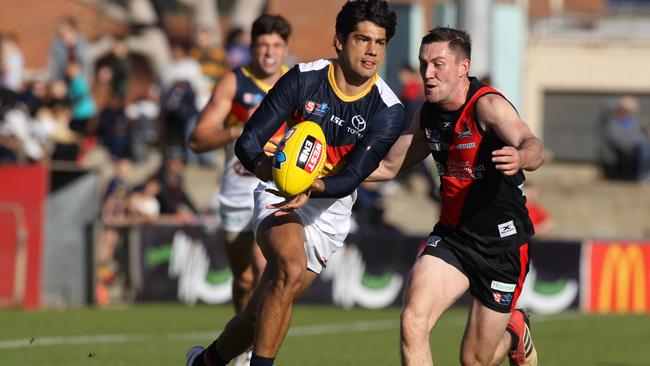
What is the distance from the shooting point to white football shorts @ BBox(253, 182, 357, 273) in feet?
29.5

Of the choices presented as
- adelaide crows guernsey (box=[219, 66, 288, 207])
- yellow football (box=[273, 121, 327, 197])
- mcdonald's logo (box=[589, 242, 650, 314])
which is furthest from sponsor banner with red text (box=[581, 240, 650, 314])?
yellow football (box=[273, 121, 327, 197])

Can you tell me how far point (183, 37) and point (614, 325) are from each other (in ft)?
60.3

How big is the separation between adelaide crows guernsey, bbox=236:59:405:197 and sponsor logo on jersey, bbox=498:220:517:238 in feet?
2.79

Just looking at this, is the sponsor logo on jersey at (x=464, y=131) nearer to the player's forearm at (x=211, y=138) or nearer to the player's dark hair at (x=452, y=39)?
the player's dark hair at (x=452, y=39)

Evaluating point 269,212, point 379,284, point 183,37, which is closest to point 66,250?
point 379,284

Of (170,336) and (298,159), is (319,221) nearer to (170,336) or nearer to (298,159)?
(298,159)

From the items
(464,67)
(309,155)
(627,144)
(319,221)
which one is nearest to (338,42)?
(464,67)

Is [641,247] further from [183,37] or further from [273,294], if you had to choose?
[183,37]

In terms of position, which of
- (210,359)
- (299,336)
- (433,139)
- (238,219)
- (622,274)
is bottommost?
(622,274)

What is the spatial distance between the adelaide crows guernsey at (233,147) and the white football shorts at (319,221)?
1672 millimetres

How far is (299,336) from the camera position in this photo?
14531mm

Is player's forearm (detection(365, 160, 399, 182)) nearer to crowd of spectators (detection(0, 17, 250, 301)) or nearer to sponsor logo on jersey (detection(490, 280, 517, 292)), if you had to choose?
sponsor logo on jersey (detection(490, 280, 517, 292))

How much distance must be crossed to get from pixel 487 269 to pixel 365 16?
169cm

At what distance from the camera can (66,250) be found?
17.9 m
